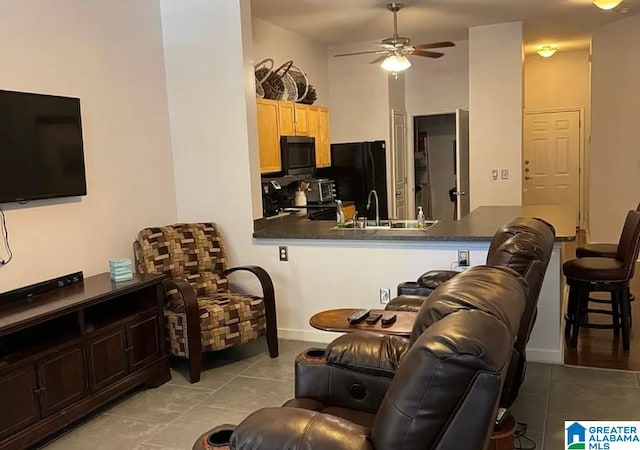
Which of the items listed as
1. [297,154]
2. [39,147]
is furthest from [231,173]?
[39,147]

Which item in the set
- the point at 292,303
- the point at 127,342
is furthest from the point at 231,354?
the point at 127,342

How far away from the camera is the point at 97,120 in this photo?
397 centimetres

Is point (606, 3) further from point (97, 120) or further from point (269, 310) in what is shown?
point (97, 120)

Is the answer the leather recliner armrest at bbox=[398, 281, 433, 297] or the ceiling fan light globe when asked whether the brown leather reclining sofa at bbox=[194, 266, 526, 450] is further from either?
the ceiling fan light globe

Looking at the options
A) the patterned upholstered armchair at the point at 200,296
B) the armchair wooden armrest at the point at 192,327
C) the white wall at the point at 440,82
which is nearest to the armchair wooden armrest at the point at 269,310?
the patterned upholstered armchair at the point at 200,296

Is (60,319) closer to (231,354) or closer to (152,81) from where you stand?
(231,354)

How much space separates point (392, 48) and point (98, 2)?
271 centimetres

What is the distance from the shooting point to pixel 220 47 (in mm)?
4465

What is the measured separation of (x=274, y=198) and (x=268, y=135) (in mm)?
1007

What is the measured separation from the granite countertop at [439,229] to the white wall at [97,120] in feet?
3.11

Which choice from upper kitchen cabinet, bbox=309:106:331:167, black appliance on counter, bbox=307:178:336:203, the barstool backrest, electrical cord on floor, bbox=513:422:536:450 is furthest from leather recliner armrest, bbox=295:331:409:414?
black appliance on counter, bbox=307:178:336:203

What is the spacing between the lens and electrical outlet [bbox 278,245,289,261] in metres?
4.51

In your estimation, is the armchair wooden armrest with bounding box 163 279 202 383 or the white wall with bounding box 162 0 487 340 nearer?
the armchair wooden armrest with bounding box 163 279 202 383

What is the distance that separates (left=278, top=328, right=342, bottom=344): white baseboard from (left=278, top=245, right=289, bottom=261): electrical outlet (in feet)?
1.90
